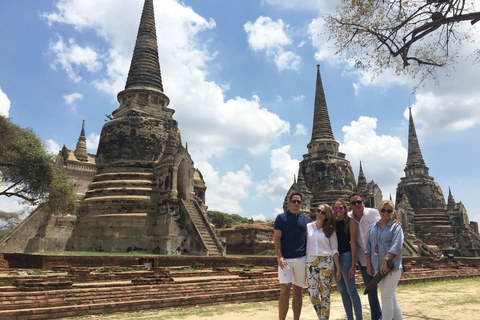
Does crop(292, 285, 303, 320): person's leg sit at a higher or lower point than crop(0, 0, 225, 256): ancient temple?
lower

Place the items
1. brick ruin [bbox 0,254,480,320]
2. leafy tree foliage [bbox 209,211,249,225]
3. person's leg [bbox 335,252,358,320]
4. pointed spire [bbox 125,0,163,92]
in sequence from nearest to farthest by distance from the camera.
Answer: person's leg [bbox 335,252,358,320]
brick ruin [bbox 0,254,480,320]
pointed spire [bbox 125,0,163,92]
leafy tree foliage [bbox 209,211,249,225]

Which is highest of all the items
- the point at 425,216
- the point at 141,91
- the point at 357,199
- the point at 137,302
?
the point at 141,91

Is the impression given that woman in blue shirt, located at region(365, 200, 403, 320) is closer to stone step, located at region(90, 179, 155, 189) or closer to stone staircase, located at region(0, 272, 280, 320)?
stone staircase, located at region(0, 272, 280, 320)

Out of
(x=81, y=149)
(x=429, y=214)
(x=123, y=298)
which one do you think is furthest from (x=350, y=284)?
(x=429, y=214)

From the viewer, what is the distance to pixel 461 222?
42.0m

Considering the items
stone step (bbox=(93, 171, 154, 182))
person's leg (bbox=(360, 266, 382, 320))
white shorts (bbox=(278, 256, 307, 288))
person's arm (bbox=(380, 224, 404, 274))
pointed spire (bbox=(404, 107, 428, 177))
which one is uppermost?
pointed spire (bbox=(404, 107, 428, 177))

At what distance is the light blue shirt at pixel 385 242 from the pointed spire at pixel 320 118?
35628 millimetres

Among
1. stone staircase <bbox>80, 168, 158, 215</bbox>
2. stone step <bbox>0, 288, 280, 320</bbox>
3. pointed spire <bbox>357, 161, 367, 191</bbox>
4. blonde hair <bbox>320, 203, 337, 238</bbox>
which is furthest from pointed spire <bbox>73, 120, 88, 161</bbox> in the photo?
pointed spire <bbox>357, 161, 367, 191</bbox>

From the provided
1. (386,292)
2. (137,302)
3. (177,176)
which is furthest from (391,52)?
(177,176)

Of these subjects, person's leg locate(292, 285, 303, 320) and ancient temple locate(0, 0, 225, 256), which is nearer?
person's leg locate(292, 285, 303, 320)

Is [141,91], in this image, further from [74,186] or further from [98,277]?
→ [98,277]

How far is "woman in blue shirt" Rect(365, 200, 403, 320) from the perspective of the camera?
5.32m

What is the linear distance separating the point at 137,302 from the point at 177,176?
16460 mm

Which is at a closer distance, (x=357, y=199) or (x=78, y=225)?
(x=357, y=199)
